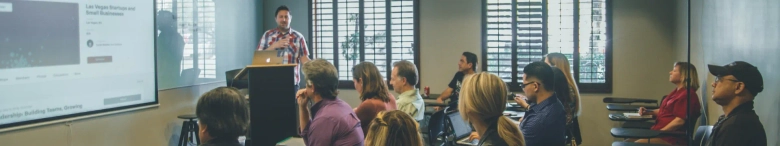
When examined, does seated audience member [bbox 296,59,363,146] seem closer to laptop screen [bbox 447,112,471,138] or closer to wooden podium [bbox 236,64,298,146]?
wooden podium [bbox 236,64,298,146]

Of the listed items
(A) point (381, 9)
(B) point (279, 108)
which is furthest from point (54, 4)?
(A) point (381, 9)

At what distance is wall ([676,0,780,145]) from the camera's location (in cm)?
304

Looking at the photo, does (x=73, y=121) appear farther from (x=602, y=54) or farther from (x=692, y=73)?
(x=602, y=54)

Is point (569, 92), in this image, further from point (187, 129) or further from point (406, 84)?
point (187, 129)

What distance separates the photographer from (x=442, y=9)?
690cm

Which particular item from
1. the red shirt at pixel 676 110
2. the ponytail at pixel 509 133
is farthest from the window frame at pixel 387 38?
the ponytail at pixel 509 133

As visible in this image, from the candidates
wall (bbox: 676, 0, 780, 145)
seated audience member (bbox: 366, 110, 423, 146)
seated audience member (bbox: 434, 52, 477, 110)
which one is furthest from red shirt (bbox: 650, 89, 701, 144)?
seated audience member (bbox: 366, 110, 423, 146)

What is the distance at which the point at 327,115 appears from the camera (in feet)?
9.17

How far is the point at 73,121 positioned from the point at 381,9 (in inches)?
141

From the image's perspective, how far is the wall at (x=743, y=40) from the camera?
3.04 meters

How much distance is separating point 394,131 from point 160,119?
3.95m

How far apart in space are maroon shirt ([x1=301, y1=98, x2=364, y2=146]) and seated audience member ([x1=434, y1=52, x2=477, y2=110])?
306cm

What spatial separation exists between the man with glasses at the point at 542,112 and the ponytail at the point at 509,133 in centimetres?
69

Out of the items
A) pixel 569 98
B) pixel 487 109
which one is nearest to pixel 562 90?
pixel 569 98
